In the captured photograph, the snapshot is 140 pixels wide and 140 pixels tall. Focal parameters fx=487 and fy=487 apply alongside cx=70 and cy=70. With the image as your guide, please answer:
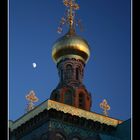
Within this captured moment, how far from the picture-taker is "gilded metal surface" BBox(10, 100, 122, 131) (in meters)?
22.7

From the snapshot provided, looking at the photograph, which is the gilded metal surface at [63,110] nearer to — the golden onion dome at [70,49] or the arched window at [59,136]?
the arched window at [59,136]

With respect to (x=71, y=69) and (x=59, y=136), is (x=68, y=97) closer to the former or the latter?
(x=71, y=69)

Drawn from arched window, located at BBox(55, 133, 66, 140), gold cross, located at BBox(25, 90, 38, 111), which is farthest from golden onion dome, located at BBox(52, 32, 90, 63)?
arched window, located at BBox(55, 133, 66, 140)

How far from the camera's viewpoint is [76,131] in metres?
23.0

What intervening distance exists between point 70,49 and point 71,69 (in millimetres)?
1345

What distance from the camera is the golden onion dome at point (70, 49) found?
2745 cm

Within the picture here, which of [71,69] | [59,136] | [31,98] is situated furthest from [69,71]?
[59,136]

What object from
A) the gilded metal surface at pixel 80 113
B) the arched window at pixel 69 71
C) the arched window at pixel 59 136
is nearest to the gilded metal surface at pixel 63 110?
the gilded metal surface at pixel 80 113

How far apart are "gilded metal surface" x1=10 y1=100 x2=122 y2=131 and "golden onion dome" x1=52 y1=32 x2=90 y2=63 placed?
462 cm

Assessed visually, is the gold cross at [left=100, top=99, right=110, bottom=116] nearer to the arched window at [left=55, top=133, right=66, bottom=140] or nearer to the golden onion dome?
the golden onion dome
